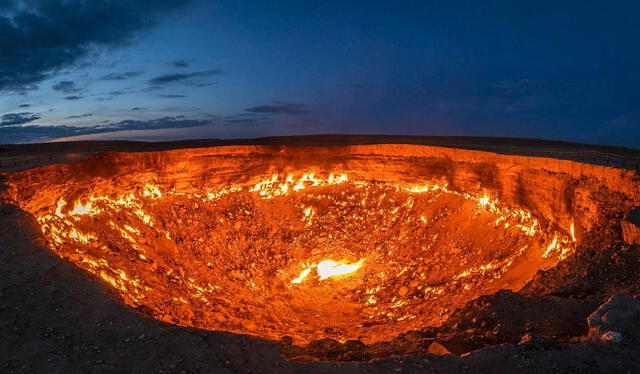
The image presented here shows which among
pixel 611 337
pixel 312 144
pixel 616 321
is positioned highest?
pixel 312 144

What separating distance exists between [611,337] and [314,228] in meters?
17.9

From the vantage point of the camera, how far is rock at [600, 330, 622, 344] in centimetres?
707

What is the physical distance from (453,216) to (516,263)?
5.72 metres

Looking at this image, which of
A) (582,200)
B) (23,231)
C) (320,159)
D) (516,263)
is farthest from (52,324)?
(320,159)

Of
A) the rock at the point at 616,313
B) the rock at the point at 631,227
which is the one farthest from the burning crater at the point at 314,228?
the rock at the point at 616,313

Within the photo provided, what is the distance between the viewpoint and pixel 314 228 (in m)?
A: 24.2

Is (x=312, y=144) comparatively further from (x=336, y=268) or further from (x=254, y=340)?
(x=254, y=340)

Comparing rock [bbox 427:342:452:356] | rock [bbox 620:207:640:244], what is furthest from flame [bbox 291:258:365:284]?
rock [bbox 427:342:452:356]

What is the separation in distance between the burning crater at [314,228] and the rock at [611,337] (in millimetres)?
5894

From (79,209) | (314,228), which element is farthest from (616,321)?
(79,209)

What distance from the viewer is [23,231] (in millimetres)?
12539

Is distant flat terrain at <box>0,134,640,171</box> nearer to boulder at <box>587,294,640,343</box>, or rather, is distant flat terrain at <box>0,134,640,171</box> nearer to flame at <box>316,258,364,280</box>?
boulder at <box>587,294,640,343</box>

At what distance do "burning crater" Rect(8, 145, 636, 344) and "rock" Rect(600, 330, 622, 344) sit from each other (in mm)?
5894

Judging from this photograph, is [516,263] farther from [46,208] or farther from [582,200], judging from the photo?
[46,208]
